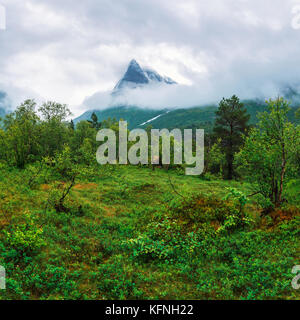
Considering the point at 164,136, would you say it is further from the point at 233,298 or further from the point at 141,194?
the point at 233,298

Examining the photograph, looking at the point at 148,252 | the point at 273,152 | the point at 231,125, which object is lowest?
the point at 148,252

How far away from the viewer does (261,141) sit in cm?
1574

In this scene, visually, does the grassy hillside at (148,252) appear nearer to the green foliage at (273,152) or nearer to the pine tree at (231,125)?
the green foliage at (273,152)

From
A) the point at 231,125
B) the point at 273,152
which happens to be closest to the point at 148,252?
the point at 273,152

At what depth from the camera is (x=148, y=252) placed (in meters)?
11.2

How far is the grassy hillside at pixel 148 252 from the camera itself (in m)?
8.38

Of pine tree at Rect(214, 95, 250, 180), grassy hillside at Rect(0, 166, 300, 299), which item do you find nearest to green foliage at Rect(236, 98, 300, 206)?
grassy hillside at Rect(0, 166, 300, 299)

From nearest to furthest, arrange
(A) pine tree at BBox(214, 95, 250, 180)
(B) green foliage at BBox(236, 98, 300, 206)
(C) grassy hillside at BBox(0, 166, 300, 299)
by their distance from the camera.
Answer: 1. (C) grassy hillside at BBox(0, 166, 300, 299)
2. (B) green foliage at BBox(236, 98, 300, 206)
3. (A) pine tree at BBox(214, 95, 250, 180)

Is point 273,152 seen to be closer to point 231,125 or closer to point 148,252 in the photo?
point 148,252

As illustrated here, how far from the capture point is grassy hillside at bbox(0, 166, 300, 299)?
8.38 m

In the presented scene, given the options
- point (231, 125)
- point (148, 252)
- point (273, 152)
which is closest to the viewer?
point (148, 252)

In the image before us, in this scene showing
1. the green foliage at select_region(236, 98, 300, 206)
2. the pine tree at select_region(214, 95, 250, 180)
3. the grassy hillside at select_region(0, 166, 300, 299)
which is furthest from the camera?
the pine tree at select_region(214, 95, 250, 180)

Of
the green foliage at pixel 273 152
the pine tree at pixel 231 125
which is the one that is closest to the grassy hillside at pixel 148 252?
the green foliage at pixel 273 152

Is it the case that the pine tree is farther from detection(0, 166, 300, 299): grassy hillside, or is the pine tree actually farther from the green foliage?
the green foliage
